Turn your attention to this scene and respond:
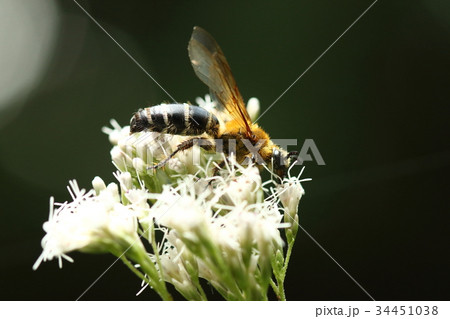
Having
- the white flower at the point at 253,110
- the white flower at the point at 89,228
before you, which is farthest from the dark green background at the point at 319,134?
the white flower at the point at 89,228

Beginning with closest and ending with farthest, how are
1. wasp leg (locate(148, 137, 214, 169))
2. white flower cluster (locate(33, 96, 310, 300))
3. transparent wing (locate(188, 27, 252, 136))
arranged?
white flower cluster (locate(33, 96, 310, 300)) < wasp leg (locate(148, 137, 214, 169)) < transparent wing (locate(188, 27, 252, 136))

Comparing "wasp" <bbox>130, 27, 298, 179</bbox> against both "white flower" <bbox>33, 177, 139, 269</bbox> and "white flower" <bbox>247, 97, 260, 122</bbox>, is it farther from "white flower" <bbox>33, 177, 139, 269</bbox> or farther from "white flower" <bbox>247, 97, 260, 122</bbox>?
"white flower" <bbox>33, 177, 139, 269</bbox>

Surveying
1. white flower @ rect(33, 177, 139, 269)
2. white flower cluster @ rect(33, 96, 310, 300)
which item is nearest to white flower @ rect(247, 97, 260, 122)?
white flower cluster @ rect(33, 96, 310, 300)

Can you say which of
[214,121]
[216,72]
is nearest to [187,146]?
[214,121]

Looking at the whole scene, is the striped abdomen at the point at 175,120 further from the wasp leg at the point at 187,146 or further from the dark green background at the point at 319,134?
the dark green background at the point at 319,134

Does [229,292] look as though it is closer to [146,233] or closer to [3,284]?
[146,233]

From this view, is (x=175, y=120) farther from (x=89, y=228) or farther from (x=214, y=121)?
(x=89, y=228)

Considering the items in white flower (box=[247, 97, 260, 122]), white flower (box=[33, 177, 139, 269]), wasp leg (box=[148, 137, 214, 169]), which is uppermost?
white flower (box=[247, 97, 260, 122])

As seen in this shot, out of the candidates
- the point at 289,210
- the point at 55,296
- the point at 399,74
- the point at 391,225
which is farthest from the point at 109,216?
the point at 399,74
